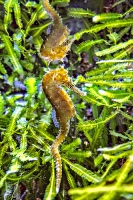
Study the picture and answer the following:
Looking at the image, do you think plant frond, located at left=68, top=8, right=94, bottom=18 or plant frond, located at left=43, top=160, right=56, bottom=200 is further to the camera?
plant frond, located at left=68, top=8, right=94, bottom=18

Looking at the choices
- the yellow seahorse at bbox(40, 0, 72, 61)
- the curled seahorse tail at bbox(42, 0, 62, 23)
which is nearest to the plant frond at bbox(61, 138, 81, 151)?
the yellow seahorse at bbox(40, 0, 72, 61)

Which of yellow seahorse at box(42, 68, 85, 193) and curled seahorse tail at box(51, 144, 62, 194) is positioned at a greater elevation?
yellow seahorse at box(42, 68, 85, 193)

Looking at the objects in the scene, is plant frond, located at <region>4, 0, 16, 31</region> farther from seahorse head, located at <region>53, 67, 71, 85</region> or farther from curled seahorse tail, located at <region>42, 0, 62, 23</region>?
seahorse head, located at <region>53, 67, 71, 85</region>

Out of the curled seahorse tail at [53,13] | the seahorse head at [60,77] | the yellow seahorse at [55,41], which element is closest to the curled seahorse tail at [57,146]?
the seahorse head at [60,77]

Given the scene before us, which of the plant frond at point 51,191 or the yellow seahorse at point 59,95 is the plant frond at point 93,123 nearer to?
the yellow seahorse at point 59,95

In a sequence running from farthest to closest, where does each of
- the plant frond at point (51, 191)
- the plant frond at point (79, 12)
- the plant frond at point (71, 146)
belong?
1. the plant frond at point (79, 12)
2. the plant frond at point (71, 146)
3. the plant frond at point (51, 191)

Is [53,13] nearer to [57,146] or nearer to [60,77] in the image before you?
[60,77]

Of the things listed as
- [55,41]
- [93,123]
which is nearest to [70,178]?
[93,123]

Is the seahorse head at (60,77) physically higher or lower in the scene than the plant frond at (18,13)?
lower
